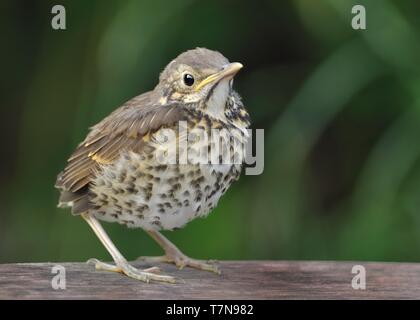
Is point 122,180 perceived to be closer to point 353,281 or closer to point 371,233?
point 353,281

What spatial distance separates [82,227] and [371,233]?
4.16ft

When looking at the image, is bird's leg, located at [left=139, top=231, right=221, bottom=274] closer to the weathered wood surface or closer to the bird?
the weathered wood surface

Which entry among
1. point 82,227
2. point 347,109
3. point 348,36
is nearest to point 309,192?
point 347,109

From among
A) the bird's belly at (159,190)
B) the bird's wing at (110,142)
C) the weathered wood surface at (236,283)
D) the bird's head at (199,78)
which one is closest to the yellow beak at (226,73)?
the bird's head at (199,78)

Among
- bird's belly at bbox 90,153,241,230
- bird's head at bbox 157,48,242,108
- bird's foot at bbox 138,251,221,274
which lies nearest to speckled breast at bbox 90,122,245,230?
bird's belly at bbox 90,153,241,230

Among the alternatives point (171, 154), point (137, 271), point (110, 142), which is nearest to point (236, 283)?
point (137, 271)

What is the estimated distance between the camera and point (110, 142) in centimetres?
348

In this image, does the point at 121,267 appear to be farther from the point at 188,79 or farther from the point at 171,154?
the point at 188,79

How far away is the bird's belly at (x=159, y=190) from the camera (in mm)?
3201

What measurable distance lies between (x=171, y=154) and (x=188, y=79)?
25 centimetres

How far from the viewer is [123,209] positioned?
10.9 ft

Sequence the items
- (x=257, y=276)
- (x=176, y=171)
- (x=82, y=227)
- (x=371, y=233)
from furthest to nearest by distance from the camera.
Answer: (x=82, y=227), (x=371, y=233), (x=257, y=276), (x=176, y=171)

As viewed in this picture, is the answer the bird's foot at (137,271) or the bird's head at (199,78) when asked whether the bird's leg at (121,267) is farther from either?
the bird's head at (199,78)

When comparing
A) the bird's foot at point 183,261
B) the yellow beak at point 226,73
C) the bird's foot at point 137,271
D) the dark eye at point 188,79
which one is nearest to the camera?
the yellow beak at point 226,73
